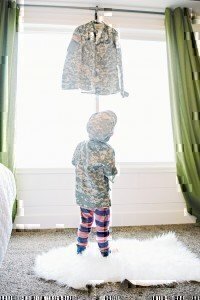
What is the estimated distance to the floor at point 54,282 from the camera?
1.45 meters

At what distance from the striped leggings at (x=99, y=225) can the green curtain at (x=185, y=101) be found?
46.6 inches

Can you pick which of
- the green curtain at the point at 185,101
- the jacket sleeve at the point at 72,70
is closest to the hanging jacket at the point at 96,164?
the jacket sleeve at the point at 72,70

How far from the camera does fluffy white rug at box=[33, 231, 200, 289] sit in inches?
61.7

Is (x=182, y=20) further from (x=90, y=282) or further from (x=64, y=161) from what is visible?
(x=90, y=282)

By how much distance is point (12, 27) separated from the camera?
2529 mm

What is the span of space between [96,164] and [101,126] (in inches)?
9.7

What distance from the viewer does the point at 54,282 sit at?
5.09 ft

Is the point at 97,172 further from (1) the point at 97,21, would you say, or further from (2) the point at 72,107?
(1) the point at 97,21

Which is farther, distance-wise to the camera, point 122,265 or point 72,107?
point 72,107

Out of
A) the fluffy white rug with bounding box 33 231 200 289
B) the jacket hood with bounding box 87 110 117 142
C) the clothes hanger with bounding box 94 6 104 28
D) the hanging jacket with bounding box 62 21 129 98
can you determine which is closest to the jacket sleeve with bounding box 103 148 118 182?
the jacket hood with bounding box 87 110 117 142

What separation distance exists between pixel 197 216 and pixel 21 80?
2.22 metres

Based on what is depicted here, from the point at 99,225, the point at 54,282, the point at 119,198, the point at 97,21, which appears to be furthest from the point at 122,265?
the point at 97,21

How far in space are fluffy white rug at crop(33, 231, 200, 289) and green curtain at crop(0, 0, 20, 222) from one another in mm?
879

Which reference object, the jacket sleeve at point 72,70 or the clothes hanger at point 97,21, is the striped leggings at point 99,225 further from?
the clothes hanger at point 97,21
